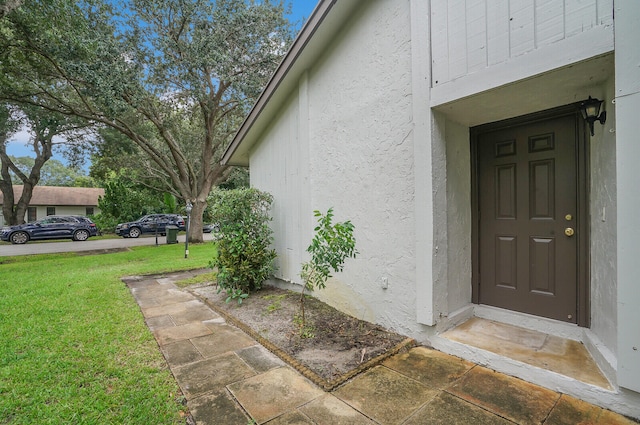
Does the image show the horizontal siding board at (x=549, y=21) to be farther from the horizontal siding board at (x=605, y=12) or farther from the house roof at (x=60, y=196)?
the house roof at (x=60, y=196)

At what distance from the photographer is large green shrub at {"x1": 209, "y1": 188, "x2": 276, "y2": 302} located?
5.09 meters

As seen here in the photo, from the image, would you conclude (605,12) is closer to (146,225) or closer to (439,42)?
(439,42)

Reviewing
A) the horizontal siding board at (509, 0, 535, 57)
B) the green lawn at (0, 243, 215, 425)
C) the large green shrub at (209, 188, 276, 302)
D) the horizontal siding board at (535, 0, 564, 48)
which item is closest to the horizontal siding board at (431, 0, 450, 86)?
the horizontal siding board at (509, 0, 535, 57)

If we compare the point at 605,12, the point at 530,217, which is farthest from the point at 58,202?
the point at 605,12

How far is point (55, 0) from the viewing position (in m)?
7.96

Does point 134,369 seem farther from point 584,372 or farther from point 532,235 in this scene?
point 532,235

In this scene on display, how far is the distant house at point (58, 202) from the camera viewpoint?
96.3ft

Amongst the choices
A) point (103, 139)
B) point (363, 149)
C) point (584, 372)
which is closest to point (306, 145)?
point (363, 149)

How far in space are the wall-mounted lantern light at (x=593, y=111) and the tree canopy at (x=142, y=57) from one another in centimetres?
1105

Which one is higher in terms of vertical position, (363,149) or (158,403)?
(363,149)

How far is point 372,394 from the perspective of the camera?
240 centimetres

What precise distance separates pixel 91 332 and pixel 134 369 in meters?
1.41

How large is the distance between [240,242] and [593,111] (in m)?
4.67

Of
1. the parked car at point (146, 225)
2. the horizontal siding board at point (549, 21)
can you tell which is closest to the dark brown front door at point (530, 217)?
the horizontal siding board at point (549, 21)
